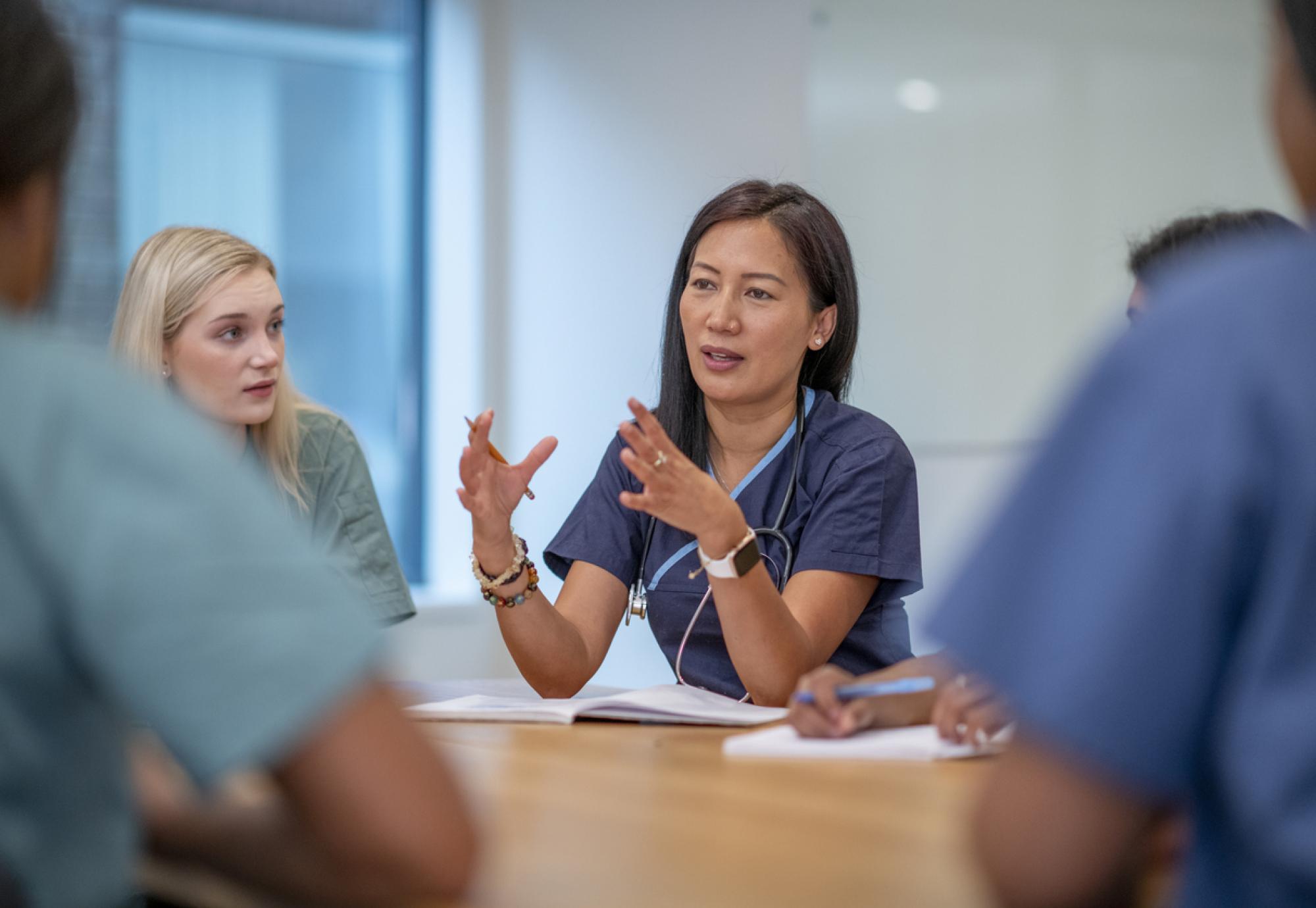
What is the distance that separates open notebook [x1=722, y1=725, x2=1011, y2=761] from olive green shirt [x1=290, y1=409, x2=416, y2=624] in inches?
47.4

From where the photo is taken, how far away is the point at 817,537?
2143mm

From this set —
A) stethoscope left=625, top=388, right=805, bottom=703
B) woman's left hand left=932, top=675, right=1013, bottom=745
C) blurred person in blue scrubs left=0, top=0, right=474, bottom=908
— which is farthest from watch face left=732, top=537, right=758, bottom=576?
blurred person in blue scrubs left=0, top=0, right=474, bottom=908

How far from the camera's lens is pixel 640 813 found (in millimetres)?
1130

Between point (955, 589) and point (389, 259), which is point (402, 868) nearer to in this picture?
point (955, 589)

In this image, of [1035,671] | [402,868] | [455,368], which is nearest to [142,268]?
[455,368]

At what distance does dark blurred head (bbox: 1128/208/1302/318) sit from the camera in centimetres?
172

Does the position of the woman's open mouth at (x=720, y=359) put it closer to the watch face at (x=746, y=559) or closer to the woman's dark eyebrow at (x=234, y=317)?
the watch face at (x=746, y=559)

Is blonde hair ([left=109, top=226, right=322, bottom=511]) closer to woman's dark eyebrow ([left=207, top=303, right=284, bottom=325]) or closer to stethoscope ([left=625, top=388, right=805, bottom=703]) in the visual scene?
woman's dark eyebrow ([left=207, top=303, right=284, bottom=325])

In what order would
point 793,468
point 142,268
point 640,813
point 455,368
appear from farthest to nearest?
point 455,368, point 142,268, point 793,468, point 640,813

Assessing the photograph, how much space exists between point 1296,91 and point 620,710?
3.70 feet

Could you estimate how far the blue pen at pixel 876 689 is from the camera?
4.77 ft

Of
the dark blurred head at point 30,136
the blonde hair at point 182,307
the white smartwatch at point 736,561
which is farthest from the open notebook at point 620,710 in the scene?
the dark blurred head at point 30,136

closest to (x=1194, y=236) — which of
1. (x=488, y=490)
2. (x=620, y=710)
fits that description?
(x=620, y=710)

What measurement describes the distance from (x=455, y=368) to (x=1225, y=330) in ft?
12.3
